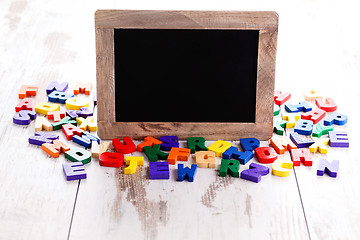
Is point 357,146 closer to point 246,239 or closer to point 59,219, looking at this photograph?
point 246,239

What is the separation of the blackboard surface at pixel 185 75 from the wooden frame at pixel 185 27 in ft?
0.05

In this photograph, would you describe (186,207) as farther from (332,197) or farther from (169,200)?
(332,197)

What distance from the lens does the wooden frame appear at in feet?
5.67

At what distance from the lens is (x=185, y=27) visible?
1737mm

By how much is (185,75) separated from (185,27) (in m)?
0.14

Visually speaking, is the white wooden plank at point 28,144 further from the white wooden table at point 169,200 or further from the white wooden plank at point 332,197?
the white wooden plank at point 332,197

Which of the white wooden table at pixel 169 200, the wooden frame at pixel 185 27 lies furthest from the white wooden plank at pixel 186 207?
the wooden frame at pixel 185 27

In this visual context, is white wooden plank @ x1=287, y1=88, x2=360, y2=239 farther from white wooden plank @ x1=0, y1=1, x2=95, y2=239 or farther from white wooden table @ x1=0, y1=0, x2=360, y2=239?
white wooden plank @ x1=0, y1=1, x2=95, y2=239

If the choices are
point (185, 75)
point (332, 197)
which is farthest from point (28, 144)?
point (332, 197)

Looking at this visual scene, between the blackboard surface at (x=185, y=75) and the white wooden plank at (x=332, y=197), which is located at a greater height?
the blackboard surface at (x=185, y=75)

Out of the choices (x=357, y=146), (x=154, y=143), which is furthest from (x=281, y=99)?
(x=154, y=143)

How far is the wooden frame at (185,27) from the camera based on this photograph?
1.73m

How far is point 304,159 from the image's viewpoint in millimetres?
1734

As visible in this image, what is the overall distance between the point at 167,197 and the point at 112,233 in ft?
0.64
